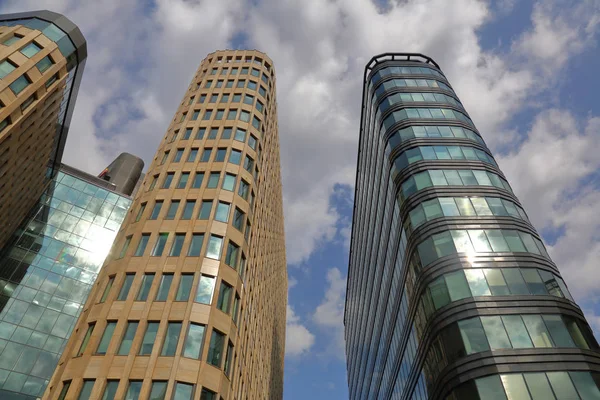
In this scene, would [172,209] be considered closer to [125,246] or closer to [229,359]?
[125,246]

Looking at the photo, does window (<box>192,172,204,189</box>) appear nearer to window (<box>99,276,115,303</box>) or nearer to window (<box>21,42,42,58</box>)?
window (<box>99,276,115,303</box>)

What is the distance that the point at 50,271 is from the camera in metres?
43.5

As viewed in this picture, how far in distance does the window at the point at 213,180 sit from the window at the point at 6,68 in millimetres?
19456

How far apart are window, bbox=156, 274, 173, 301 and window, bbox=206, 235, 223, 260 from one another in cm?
356

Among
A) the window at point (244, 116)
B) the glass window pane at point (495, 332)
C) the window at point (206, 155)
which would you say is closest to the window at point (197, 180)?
the window at point (206, 155)

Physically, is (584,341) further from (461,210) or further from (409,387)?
(409,387)

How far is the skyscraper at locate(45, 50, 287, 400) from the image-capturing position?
25489mm

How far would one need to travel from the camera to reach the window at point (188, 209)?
35125 mm

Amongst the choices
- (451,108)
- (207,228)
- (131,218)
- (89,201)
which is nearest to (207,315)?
(207,228)

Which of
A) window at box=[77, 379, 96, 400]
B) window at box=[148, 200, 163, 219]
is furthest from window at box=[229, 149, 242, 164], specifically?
window at box=[77, 379, 96, 400]

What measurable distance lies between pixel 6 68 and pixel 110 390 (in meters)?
28.9

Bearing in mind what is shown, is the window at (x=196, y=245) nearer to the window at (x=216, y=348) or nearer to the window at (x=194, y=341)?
the window at (x=194, y=341)

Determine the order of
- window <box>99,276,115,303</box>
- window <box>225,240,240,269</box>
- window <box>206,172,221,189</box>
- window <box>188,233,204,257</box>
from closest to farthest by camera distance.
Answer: window <box>99,276,115,303</box>
window <box>188,233,204,257</box>
window <box>225,240,240,269</box>
window <box>206,172,221,189</box>

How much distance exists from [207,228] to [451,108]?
33.6 metres
